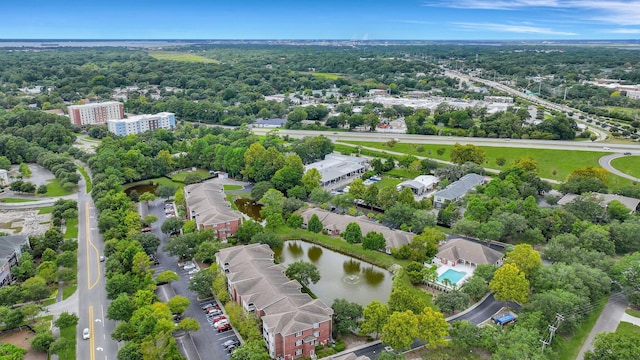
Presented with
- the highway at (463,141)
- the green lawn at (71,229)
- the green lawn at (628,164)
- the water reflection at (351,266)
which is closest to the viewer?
the water reflection at (351,266)

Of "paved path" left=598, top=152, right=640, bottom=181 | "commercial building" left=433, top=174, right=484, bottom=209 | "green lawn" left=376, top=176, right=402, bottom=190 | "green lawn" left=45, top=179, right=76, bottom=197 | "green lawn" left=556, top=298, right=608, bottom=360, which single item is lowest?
"green lawn" left=45, top=179, right=76, bottom=197

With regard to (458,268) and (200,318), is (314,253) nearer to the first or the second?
(458,268)

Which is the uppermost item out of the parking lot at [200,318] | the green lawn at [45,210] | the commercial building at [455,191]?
the commercial building at [455,191]

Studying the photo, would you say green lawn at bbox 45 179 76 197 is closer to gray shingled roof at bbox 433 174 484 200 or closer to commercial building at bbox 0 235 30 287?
commercial building at bbox 0 235 30 287

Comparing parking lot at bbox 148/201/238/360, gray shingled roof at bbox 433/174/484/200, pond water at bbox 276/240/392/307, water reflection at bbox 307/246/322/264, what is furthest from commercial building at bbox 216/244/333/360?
gray shingled roof at bbox 433/174/484/200

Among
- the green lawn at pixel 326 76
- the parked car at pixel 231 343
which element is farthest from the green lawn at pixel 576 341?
the green lawn at pixel 326 76

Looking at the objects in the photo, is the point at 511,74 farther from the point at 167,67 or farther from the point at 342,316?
the point at 342,316

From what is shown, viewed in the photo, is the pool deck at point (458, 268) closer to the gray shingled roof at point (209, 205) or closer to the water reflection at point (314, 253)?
the water reflection at point (314, 253)
